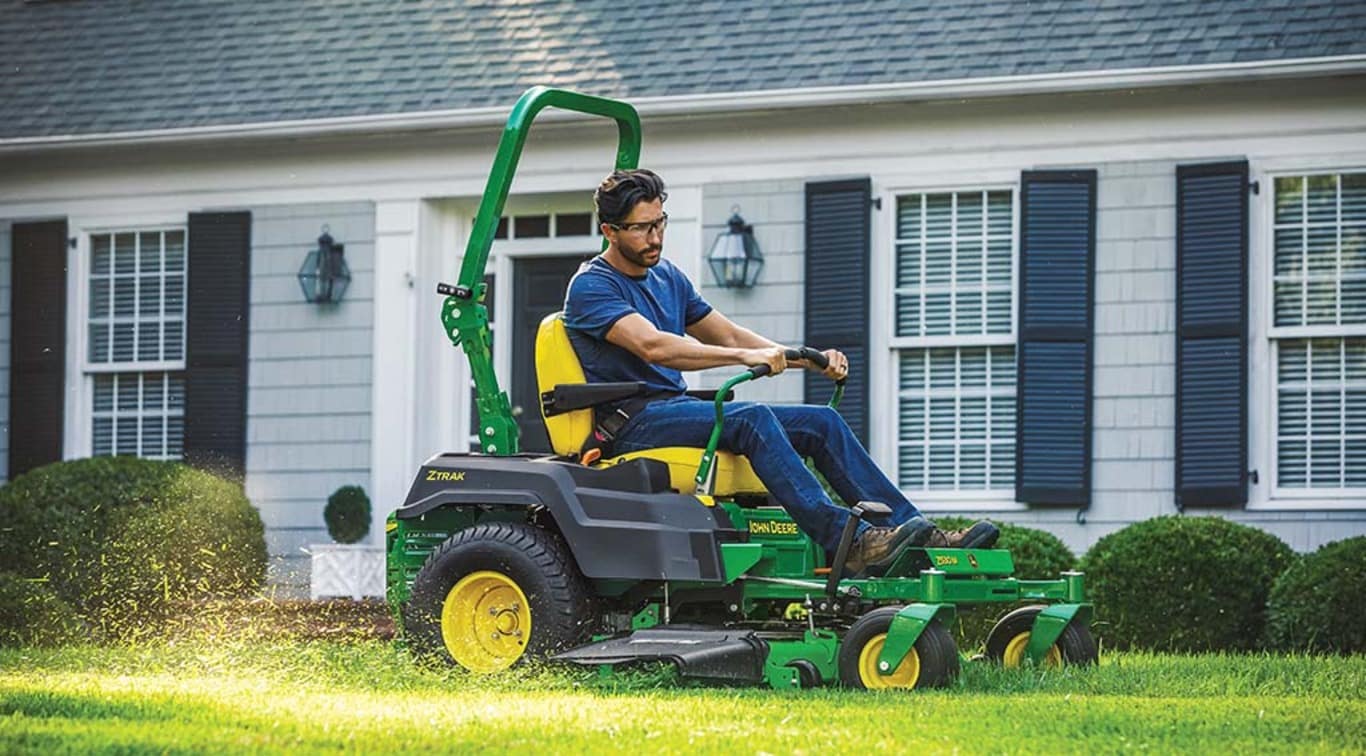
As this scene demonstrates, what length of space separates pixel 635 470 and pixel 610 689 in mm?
848

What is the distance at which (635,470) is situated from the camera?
24.3ft

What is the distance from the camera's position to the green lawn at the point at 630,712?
5348 millimetres

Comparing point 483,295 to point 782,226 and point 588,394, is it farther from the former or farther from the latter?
point 782,226

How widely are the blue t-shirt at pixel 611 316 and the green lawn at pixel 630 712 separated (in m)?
1.12

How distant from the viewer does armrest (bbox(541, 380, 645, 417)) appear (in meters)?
7.52

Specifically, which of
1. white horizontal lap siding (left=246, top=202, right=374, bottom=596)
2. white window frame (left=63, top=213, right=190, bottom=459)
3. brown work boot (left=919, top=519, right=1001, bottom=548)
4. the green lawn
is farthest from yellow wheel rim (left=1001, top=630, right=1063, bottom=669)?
white window frame (left=63, top=213, right=190, bottom=459)

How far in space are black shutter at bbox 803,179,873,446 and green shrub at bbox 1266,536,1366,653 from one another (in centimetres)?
295

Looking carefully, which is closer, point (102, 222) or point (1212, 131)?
point (1212, 131)

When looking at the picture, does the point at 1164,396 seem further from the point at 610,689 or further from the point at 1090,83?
the point at 610,689

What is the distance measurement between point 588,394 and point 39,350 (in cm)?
784

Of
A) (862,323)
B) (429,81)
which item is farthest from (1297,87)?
(429,81)

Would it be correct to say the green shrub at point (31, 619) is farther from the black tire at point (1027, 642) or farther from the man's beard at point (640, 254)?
the black tire at point (1027, 642)

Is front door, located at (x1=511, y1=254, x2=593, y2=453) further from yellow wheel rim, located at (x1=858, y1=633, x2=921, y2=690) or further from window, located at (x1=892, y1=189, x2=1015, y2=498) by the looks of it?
yellow wheel rim, located at (x1=858, y1=633, x2=921, y2=690)

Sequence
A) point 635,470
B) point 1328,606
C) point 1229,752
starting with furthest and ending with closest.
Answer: point 1328,606 → point 635,470 → point 1229,752
